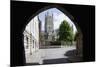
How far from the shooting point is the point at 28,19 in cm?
299

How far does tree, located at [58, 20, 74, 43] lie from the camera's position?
312cm

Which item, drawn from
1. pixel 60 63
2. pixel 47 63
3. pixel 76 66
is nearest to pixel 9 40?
pixel 47 63

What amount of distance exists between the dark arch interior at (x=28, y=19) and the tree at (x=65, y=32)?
15 centimetres

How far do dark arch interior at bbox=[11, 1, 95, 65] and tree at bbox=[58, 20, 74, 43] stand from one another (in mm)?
153

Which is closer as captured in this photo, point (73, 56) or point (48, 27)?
point (48, 27)

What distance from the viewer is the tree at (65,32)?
3.12 m

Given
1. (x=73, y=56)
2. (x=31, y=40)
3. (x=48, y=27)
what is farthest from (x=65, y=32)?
(x=31, y=40)

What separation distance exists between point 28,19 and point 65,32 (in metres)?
0.65

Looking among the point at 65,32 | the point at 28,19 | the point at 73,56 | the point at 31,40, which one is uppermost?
the point at 28,19

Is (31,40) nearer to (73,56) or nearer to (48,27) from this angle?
(48,27)

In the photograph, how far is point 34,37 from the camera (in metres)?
3.00

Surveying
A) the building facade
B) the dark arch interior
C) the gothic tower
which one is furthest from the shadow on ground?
the building facade

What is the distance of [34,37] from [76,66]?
34.8 inches

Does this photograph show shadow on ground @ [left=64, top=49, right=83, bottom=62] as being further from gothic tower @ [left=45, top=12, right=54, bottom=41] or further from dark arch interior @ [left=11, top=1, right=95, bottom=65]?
gothic tower @ [left=45, top=12, right=54, bottom=41]
